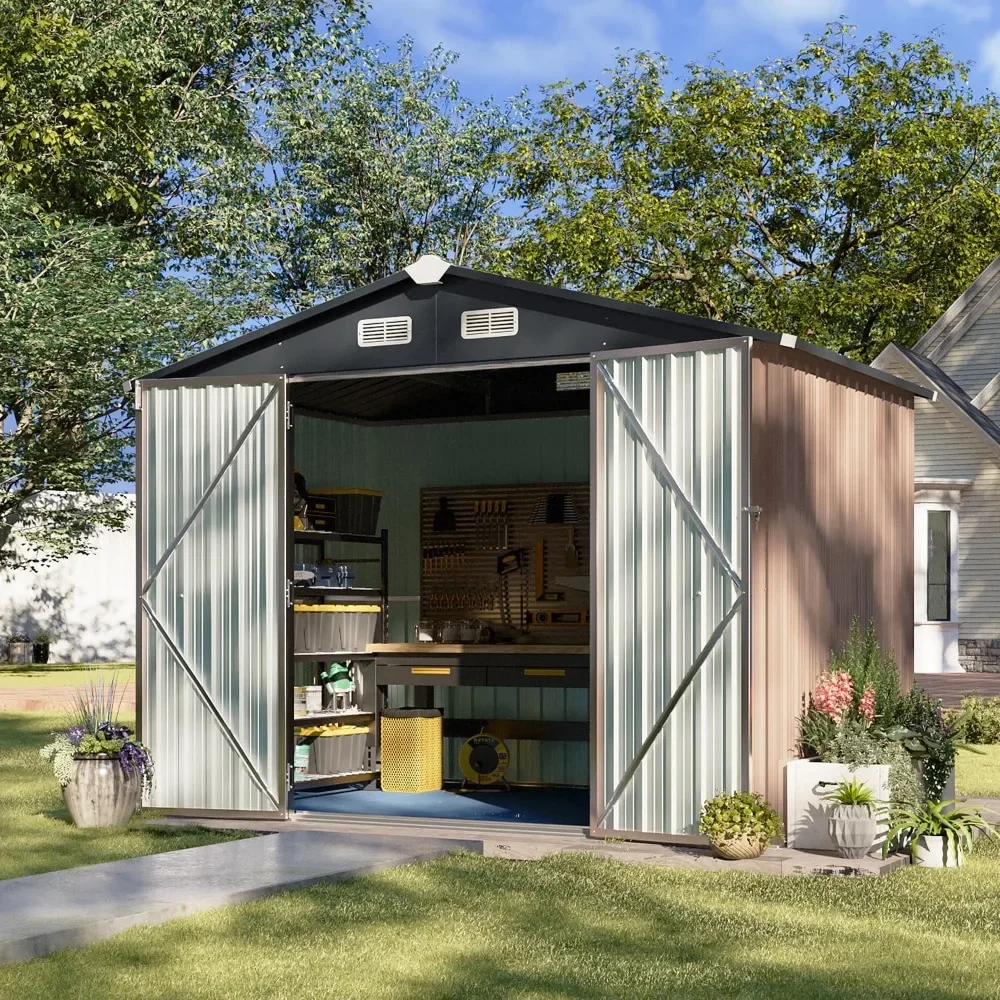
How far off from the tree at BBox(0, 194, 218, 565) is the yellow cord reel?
9.14 m

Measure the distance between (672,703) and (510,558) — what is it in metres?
3.92

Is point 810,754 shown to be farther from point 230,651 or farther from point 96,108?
point 96,108

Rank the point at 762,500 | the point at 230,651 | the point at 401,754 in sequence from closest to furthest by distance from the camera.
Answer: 1. the point at 762,500
2. the point at 230,651
3. the point at 401,754

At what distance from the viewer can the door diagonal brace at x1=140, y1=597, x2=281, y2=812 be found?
10234 mm

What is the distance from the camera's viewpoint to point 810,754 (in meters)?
9.39

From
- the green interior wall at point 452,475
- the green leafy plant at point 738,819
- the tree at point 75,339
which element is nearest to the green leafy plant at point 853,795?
the green leafy plant at point 738,819

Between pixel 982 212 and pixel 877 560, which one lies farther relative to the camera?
pixel 982 212

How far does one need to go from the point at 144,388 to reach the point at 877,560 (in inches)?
183

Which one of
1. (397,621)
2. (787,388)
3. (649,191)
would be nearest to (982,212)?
(649,191)

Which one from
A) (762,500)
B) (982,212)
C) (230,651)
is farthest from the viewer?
(982,212)

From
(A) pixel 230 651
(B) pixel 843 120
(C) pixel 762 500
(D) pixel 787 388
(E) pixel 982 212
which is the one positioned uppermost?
(B) pixel 843 120

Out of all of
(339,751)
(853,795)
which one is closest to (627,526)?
(853,795)

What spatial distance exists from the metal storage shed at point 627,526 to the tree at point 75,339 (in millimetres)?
9339

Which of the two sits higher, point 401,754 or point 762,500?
point 762,500
